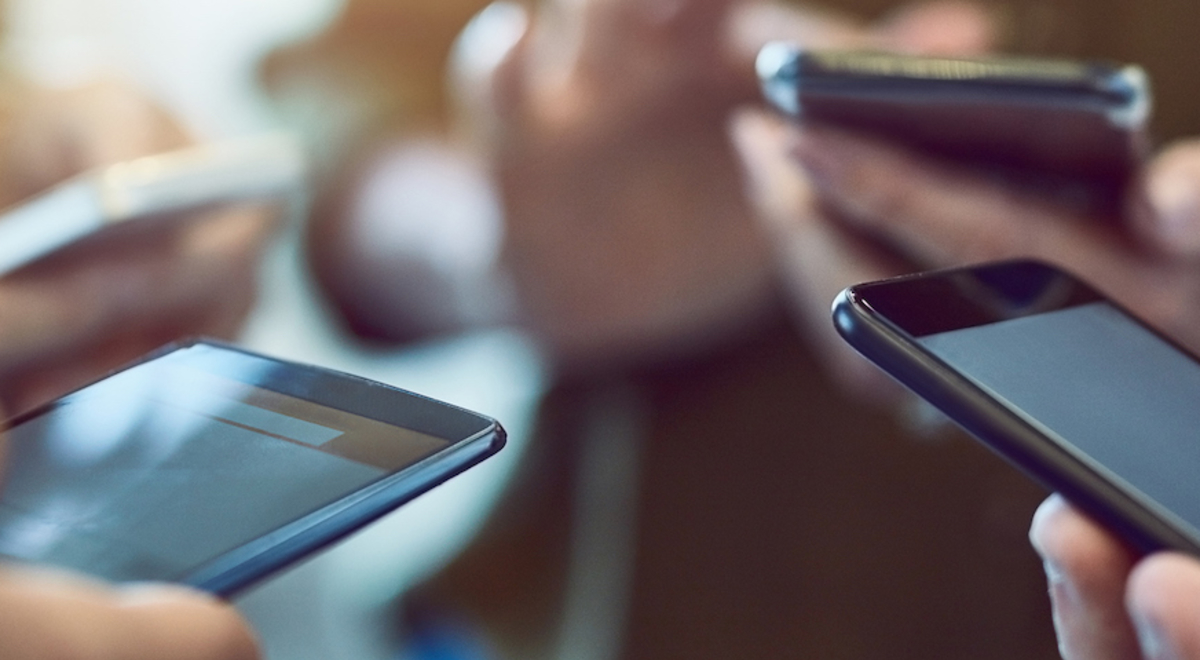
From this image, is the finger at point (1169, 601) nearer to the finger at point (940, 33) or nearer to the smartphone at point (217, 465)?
the smartphone at point (217, 465)

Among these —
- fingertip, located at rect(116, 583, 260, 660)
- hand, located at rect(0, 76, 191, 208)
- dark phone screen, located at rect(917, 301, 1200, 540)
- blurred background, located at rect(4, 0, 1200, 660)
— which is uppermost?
hand, located at rect(0, 76, 191, 208)

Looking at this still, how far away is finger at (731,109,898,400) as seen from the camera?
461 mm

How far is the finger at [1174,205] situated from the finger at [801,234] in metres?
0.11

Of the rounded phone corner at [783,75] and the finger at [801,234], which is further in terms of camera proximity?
the finger at [801,234]

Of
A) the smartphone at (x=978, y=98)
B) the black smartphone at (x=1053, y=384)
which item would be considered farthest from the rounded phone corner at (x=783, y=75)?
the black smartphone at (x=1053, y=384)

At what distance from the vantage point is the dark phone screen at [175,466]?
16cm

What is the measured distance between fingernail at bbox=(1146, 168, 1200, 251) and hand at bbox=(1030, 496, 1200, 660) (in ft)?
0.78

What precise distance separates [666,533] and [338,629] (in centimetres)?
30

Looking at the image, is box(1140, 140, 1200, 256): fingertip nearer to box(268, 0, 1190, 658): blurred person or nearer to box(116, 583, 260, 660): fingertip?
box(268, 0, 1190, 658): blurred person

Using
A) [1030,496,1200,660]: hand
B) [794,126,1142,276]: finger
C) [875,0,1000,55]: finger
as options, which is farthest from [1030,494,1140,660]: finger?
[875,0,1000,55]: finger

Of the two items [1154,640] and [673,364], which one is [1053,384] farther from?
[673,364]

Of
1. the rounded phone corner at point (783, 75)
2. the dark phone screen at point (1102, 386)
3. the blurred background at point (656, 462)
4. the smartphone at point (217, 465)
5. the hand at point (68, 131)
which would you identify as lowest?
the blurred background at point (656, 462)

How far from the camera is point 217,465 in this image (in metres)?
0.17

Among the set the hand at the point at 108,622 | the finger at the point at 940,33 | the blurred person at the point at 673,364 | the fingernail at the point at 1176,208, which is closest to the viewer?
the hand at the point at 108,622
